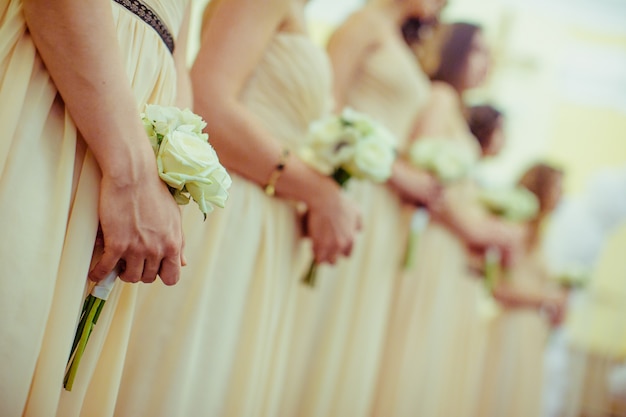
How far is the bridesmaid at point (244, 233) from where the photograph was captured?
6.32ft

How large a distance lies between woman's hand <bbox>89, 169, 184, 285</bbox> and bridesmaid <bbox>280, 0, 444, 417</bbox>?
1.53 m

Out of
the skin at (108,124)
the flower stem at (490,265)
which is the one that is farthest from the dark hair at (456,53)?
the skin at (108,124)

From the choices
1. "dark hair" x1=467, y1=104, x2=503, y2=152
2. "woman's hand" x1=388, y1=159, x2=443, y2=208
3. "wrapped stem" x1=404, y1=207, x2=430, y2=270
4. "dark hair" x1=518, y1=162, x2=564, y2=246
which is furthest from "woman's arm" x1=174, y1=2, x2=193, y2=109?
"dark hair" x1=518, y1=162, x2=564, y2=246

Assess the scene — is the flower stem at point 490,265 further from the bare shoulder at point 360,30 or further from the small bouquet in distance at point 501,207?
the bare shoulder at point 360,30

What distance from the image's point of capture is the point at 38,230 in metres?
1.35

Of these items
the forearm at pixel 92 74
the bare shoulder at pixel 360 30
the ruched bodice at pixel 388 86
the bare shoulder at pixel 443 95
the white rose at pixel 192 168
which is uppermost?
the bare shoulder at pixel 443 95

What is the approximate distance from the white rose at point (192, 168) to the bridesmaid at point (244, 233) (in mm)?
515

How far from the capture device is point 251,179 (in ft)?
7.09

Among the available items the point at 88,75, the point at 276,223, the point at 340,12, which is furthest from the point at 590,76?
the point at 88,75

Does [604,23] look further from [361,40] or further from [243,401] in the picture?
[243,401]

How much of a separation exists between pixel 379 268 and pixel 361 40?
38.8 inches

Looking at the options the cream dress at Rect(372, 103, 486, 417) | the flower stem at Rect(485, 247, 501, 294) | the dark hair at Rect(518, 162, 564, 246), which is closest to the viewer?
the cream dress at Rect(372, 103, 486, 417)

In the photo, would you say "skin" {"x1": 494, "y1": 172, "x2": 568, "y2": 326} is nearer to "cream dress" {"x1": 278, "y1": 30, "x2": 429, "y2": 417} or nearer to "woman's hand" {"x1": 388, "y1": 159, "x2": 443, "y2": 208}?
"woman's hand" {"x1": 388, "y1": 159, "x2": 443, "y2": 208}

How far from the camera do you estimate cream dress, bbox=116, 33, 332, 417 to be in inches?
75.1
